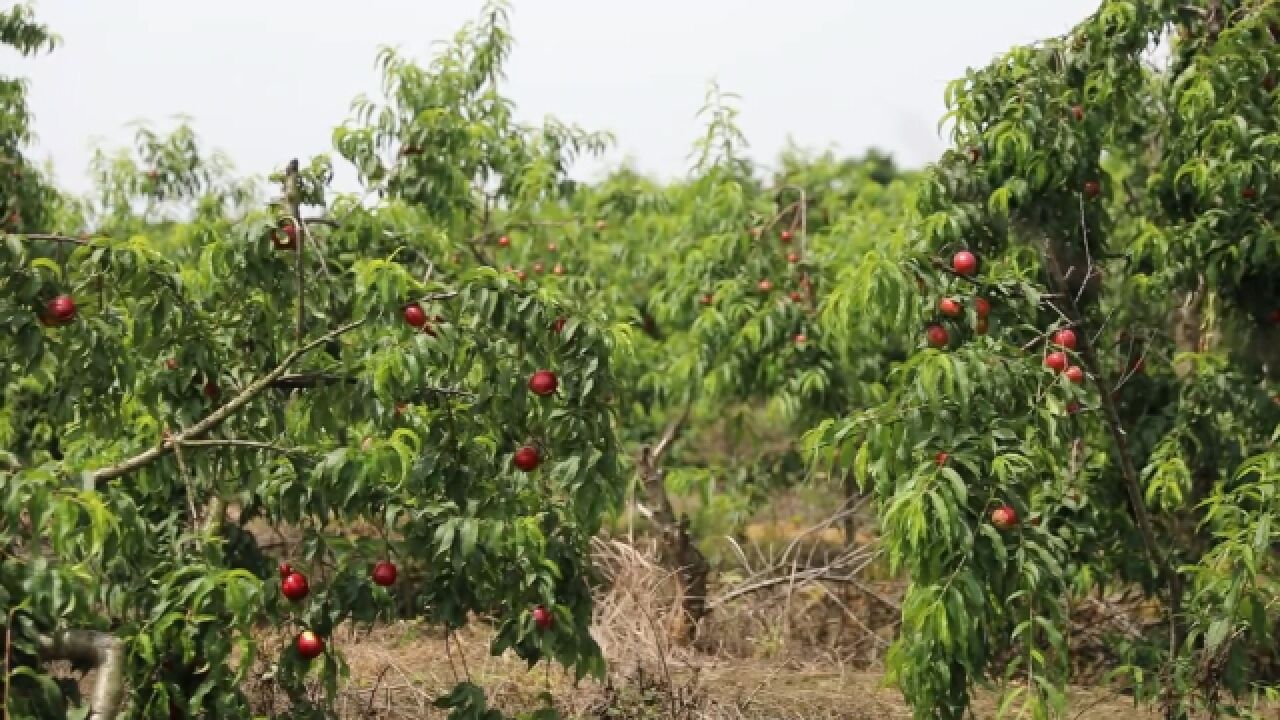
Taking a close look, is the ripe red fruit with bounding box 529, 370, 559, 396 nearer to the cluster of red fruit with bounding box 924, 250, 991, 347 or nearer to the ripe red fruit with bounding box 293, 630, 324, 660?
the ripe red fruit with bounding box 293, 630, 324, 660

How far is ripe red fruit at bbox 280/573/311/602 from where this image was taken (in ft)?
12.2

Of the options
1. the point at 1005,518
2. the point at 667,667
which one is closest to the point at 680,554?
the point at 667,667

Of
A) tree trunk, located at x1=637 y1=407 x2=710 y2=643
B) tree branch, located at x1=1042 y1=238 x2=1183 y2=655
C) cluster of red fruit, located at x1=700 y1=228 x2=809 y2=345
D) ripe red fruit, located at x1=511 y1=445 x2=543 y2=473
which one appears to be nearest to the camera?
ripe red fruit, located at x1=511 y1=445 x2=543 y2=473

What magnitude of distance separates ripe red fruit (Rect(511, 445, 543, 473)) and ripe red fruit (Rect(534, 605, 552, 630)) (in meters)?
0.38

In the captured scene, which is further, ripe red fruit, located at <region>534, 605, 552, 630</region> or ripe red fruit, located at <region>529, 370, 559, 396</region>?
ripe red fruit, located at <region>534, 605, 552, 630</region>

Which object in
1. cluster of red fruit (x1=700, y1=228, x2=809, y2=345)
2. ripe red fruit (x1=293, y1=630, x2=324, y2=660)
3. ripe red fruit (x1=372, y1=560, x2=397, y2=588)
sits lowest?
ripe red fruit (x1=293, y1=630, x2=324, y2=660)

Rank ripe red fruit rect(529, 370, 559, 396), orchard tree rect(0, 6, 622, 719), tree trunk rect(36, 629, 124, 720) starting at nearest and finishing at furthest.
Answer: tree trunk rect(36, 629, 124, 720), orchard tree rect(0, 6, 622, 719), ripe red fruit rect(529, 370, 559, 396)

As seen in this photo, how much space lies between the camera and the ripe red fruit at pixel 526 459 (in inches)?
155

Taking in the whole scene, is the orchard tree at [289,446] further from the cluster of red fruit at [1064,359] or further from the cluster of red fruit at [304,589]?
the cluster of red fruit at [1064,359]

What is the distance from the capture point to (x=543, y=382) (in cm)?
367

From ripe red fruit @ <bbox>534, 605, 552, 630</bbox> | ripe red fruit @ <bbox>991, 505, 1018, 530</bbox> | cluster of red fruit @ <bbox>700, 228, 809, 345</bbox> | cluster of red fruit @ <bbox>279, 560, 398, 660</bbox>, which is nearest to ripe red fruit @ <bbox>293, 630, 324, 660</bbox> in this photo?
cluster of red fruit @ <bbox>279, 560, 398, 660</bbox>

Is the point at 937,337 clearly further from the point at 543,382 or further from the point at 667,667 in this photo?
the point at 667,667

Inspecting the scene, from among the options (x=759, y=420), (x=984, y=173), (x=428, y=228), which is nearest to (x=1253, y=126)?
(x=984, y=173)

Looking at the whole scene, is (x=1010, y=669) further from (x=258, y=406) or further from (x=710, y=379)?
(x=710, y=379)
